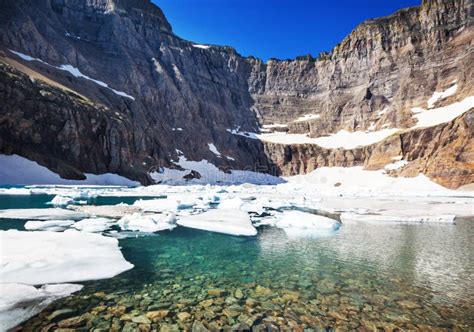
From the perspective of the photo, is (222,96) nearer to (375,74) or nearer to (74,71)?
(74,71)

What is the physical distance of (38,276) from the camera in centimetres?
777

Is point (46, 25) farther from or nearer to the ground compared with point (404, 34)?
nearer to the ground

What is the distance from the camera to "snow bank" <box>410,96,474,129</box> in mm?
79875

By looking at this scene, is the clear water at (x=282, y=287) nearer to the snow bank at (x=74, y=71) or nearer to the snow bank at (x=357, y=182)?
the snow bank at (x=357, y=182)

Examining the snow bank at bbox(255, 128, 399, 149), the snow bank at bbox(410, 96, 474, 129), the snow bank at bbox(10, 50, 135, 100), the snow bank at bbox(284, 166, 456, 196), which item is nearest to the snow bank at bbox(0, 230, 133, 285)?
the snow bank at bbox(284, 166, 456, 196)

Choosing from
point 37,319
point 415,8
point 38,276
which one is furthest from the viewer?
point 415,8

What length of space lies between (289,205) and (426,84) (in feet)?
297

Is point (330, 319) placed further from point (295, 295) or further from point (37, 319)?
point (37, 319)

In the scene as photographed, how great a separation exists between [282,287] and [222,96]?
11503 cm

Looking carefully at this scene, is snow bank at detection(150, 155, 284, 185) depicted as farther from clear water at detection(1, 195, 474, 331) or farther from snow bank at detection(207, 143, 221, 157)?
clear water at detection(1, 195, 474, 331)

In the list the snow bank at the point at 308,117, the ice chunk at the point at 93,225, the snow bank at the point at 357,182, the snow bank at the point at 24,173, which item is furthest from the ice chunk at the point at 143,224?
the snow bank at the point at 308,117

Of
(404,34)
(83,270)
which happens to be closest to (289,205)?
(83,270)

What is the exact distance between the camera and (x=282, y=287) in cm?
873

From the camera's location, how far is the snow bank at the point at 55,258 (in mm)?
7859
